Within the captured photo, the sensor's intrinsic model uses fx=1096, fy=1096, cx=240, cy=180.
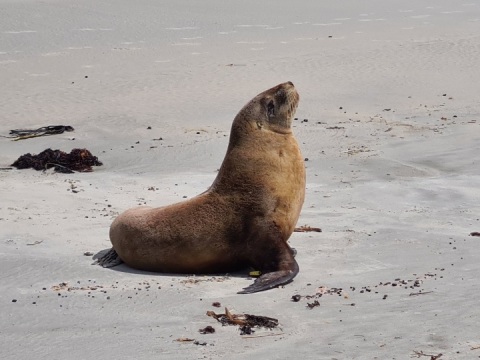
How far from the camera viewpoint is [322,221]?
8.59 metres

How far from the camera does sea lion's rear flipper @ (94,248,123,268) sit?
24.2 feet

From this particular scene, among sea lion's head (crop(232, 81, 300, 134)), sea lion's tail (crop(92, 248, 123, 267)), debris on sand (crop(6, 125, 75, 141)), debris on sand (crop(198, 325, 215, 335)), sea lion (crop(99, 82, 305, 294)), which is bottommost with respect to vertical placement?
debris on sand (crop(6, 125, 75, 141))

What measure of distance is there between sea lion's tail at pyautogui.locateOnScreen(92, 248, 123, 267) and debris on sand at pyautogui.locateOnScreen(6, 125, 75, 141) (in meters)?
6.12

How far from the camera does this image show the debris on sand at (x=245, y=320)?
5582 millimetres

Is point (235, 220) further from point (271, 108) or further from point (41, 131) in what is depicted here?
point (41, 131)

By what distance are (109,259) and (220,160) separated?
432cm

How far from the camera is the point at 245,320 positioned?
5711mm

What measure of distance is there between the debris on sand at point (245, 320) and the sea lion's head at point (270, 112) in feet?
6.40

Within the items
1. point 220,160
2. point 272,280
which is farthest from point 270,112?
point 220,160

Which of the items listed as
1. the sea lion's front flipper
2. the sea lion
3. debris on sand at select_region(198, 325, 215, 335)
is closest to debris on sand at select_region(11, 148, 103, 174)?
the sea lion

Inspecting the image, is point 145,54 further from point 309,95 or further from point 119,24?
point 309,95

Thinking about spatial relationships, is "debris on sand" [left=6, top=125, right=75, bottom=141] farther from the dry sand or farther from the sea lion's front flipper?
the sea lion's front flipper

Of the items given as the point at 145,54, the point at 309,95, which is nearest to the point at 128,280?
the point at 309,95

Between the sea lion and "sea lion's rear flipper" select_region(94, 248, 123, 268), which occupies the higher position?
the sea lion
